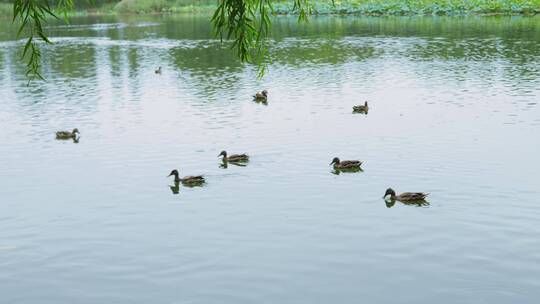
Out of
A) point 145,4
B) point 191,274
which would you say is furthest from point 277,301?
point 145,4

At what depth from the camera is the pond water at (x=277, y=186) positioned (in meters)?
13.3

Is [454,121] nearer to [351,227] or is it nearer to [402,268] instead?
[351,227]

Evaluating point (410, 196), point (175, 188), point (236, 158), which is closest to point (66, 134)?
point (236, 158)

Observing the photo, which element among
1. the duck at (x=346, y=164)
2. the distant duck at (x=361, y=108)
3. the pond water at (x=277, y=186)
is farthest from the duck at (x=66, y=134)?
the distant duck at (x=361, y=108)

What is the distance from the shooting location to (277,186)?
19266 mm

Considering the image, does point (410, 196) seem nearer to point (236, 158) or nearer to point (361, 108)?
point (236, 158)

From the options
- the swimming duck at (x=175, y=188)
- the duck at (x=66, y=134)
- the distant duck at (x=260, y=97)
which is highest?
the distant duck at (x=260, y=97)

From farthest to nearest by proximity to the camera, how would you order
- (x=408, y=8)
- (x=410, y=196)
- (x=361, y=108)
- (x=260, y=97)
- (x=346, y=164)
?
(x=408, y=8) → (x=260, y=97) → (x=361, y=108) → (x=346, y=164) → (x=410, y=196)

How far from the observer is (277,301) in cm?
1240

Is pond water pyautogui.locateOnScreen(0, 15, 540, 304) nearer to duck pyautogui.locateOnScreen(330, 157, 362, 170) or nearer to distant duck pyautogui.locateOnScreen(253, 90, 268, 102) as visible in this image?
duck pyautogui.locateOnScreen(330, 157, 362, 170)

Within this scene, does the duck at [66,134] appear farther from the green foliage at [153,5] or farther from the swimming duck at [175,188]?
the green foliage at [153,5]

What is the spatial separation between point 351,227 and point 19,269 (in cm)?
686

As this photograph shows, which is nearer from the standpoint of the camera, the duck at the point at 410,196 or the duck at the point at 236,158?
the duck at the point at 410,196

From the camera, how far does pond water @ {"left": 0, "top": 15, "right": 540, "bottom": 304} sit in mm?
13336
